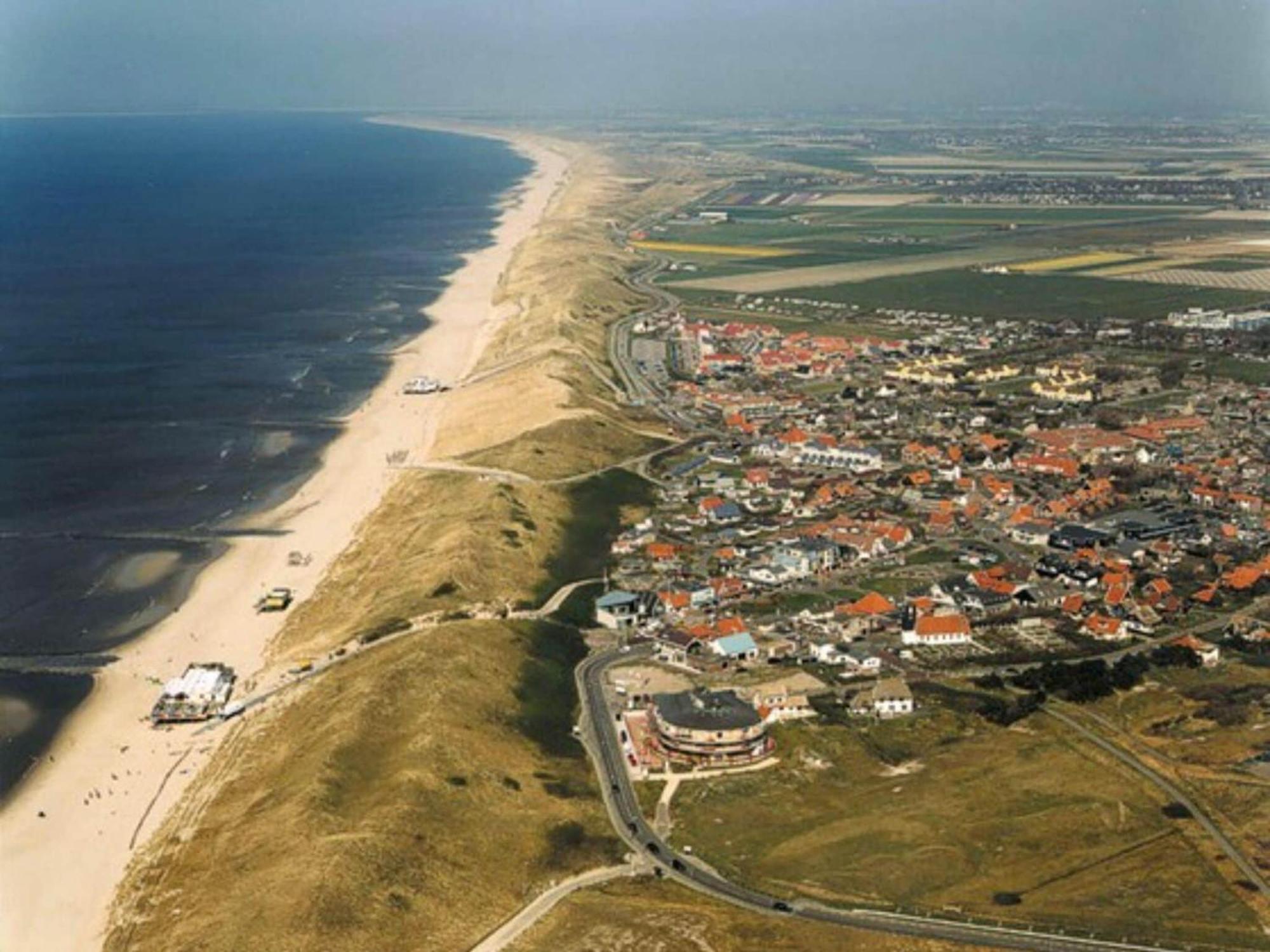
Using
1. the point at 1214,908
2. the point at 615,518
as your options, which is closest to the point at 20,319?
the point at 615,518

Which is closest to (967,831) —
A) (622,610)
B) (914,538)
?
(622,610)

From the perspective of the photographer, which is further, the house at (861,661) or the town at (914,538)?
the house at (861,661)

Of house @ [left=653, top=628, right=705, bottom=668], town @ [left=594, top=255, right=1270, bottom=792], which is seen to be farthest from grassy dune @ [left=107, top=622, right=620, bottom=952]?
house @ [left=653, top=628, right=705, bottom=668]

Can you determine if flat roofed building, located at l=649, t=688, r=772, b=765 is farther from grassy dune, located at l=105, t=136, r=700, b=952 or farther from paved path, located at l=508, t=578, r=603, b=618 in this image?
paved path, located at l=508, t=578, r=603, b=618

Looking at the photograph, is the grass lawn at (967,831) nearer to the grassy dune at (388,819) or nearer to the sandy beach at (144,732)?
the grassy dune at (388,819)

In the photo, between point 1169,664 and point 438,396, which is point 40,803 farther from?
point 438,396

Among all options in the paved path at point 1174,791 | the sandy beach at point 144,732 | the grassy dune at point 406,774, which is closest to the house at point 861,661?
the paved path at point 1174,791

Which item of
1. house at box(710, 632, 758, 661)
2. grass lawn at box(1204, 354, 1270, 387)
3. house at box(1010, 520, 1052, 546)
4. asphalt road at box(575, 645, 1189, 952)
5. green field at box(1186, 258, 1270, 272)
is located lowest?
asphalt road at box(575, 645, 1189, 952)
